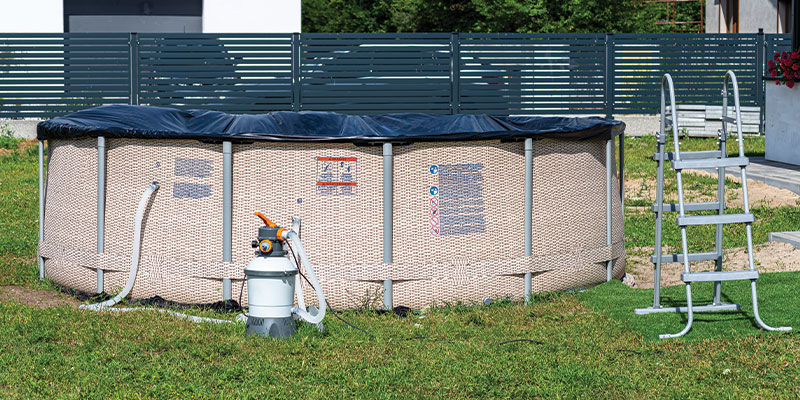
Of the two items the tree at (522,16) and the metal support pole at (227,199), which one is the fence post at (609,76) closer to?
the tree at (522,16)

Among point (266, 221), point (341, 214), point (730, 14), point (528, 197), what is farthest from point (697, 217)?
point (730, 14)

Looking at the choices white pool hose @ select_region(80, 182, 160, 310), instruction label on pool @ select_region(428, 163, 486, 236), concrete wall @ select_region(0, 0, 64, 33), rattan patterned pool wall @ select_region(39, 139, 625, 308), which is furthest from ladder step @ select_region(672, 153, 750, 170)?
concrete wall @ select_region(0, 0, 64, 33)

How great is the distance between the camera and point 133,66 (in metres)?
19.8

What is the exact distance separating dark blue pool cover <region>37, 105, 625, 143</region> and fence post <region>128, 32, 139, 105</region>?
38.7ft

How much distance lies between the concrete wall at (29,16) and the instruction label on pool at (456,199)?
Answer: 54.0 ft

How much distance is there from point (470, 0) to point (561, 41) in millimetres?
12891

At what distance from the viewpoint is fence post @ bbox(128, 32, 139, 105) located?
64.7 ft

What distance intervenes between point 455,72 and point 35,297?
537 inches

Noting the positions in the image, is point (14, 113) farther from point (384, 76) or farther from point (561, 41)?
point (561, 41)

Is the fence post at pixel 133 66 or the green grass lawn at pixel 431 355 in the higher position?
the fence post at pixel 133 66

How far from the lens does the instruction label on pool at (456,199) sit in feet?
23.1

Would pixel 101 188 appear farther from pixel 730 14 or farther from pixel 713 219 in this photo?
pixel 730 14

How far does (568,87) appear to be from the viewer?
20719 millimetres

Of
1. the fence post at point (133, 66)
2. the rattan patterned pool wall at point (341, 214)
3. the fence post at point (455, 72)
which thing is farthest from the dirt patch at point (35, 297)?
the fence post at point (455, 72)
